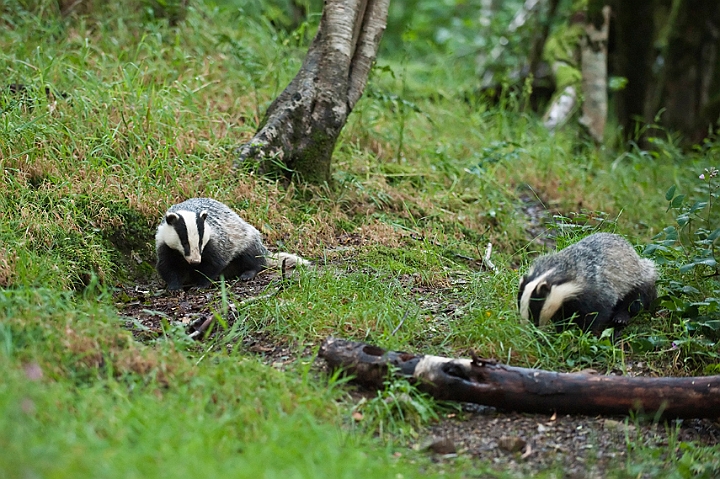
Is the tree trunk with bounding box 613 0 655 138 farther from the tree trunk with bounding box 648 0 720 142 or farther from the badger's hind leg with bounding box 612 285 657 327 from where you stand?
the badger's hind leg with bounding box 612 285 657 327

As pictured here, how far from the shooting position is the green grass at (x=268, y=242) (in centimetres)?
303

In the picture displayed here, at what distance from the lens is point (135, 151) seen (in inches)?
237

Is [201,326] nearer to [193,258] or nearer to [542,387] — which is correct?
[193,258]

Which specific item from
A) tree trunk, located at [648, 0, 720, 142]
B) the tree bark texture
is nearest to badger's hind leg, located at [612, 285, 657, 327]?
the tree bark texture

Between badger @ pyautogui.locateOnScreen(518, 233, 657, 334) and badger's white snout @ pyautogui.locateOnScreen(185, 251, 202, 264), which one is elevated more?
badger @ pyautogui.locateOnScreen(518, 233, 657, 334)

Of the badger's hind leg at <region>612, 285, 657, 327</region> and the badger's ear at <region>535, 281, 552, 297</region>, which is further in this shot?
the badger's hind leg at <region>612, 285, 657, 327</region>

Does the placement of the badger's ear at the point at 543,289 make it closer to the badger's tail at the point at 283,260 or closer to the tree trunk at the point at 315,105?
the badger's tail at the point at 283,260

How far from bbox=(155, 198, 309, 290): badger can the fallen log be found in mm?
1547

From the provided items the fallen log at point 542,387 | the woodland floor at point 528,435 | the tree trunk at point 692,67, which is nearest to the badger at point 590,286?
the woodland floor at point 528,435

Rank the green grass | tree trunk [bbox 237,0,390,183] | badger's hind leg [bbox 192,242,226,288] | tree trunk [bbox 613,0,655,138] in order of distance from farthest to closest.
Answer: tree trunk [bbox 613,0,655,138] < tree trunk [bbox 237,0,390,183] < badger's hind leg [bbox 192,242,226,288] < the green grass

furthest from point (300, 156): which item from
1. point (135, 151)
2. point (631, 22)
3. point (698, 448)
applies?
point (631, 22)

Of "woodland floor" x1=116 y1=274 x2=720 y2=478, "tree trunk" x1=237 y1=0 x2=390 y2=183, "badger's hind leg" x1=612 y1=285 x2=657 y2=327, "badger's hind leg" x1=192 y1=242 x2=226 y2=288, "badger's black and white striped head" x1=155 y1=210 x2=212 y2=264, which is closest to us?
"woodland floor" x1=116 y1=274 x2=720 y2=478

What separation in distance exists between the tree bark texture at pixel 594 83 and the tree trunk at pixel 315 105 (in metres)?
3.89

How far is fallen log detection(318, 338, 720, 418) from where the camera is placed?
12.4 ft
